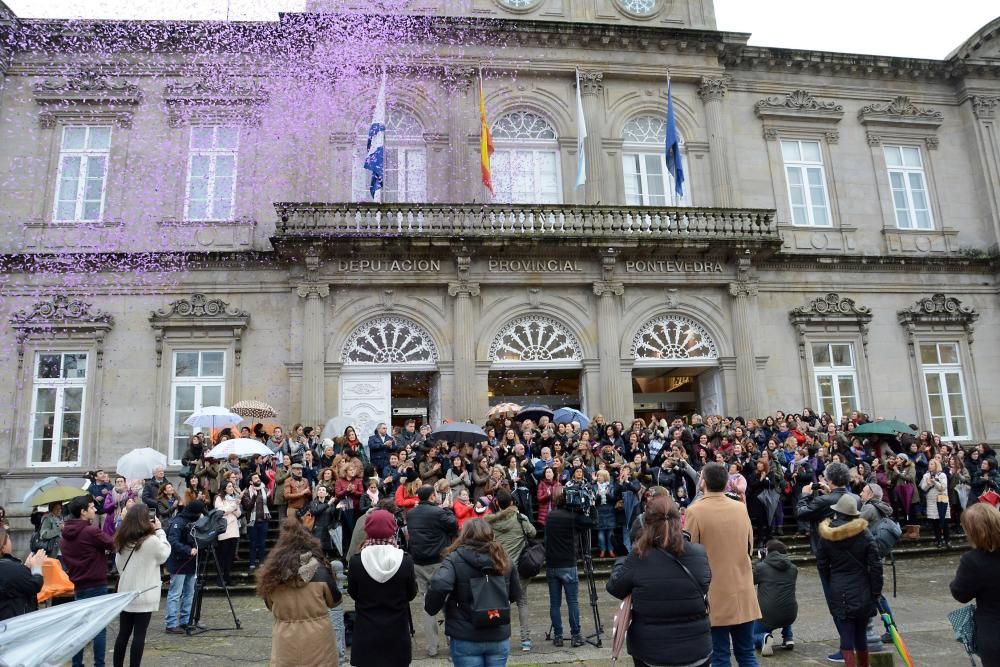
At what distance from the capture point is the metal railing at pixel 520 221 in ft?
60.1

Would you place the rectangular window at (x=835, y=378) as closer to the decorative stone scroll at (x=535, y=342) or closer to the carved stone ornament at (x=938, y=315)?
the carved stone ornament at (x=938, y=315)

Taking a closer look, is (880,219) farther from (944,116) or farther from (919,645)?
(919,645)

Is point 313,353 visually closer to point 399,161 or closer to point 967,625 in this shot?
point 399,161

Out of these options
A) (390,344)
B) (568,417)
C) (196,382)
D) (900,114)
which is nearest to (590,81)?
(390,344)

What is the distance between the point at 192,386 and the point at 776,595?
15.1 meters

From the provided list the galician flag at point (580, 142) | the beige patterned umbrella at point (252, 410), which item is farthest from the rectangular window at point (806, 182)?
the beige patterned umbrella at point (252, 410)

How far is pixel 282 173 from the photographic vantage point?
19625 mm

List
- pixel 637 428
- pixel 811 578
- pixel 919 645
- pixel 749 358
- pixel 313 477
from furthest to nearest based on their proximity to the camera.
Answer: pixel 749 358
pixel 637 428
pixel 313 477
pixel 811 578
pixel 919 645

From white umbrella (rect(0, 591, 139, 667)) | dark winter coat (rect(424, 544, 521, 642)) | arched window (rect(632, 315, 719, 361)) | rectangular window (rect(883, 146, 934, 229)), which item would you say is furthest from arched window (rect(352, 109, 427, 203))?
white umbrella (rect(0, 591, 139, 667))

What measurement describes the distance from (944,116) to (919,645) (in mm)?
20444

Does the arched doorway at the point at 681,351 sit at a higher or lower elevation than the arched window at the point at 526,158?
lower

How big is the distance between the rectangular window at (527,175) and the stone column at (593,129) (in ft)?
2.28

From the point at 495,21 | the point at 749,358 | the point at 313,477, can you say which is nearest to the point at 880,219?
the point at 749,358

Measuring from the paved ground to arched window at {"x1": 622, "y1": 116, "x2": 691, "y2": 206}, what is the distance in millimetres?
12171
